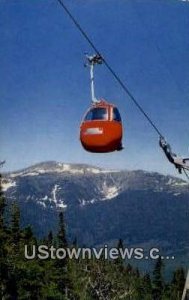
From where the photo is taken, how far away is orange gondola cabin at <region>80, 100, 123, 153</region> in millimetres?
10578

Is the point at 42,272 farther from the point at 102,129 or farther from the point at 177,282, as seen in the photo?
the point at 177,282

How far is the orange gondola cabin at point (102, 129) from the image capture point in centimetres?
1058

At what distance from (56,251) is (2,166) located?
6.33ft

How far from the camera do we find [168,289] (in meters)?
52.3

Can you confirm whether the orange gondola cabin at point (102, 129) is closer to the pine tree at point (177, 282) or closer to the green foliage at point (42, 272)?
the green foliage at point (42, 272)

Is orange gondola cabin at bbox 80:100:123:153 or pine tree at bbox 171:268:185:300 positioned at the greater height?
orange gondola cabin at bbox 80:100:123:153

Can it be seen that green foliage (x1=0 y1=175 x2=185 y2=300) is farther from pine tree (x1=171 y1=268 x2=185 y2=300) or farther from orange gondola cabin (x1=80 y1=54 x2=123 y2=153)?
pine tree (x1=171 y1=268 x2=185 y2=300)

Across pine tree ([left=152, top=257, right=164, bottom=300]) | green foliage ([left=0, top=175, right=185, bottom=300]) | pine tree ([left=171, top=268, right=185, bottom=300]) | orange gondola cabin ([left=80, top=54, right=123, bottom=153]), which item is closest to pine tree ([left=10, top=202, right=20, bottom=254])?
green foliage ([left=0, top=175, right=185, bottom=300])

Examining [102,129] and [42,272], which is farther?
[42,272]

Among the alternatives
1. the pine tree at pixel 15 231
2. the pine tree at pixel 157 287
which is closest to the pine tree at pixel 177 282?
the pine tree at pixel 157 287

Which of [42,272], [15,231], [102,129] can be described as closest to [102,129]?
[102,129]

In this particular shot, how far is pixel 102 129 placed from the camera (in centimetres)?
A: 1066

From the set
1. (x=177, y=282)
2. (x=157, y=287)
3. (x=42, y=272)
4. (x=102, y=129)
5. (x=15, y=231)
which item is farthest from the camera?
(x=157, y=287)

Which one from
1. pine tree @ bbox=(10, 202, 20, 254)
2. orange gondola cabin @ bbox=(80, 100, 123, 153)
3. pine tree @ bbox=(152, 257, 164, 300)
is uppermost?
orange gondola cabin @ bbox=(80, 100, 123, 153)
